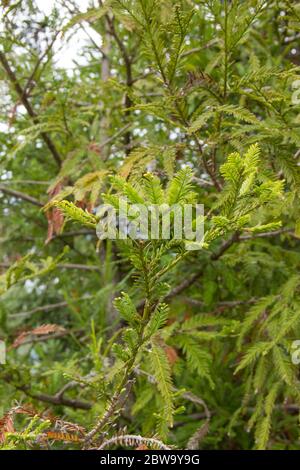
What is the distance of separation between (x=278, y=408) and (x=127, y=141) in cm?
169

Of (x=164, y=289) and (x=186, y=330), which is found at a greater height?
(x=164, y=289)

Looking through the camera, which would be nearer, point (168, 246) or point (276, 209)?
point (168, 246)

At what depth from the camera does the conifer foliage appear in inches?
57.2

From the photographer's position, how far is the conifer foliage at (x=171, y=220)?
4.77 ft

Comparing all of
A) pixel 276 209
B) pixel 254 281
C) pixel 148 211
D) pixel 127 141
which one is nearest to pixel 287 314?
pixel 276 209

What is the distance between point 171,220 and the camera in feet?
4.29

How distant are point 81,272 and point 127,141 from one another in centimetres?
137

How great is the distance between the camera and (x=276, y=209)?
1.94 m
